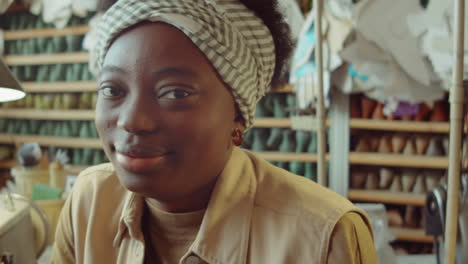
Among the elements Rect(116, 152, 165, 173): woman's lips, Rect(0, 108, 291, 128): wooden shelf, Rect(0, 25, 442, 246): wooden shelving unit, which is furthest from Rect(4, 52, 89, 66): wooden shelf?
Rect(116, 152, 165, 173): woman's lips

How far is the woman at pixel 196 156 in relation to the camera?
0.55 meters

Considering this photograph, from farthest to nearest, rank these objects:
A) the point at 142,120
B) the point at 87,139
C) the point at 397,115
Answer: the point at 87,139
the point at 397,115
the point at 142,120

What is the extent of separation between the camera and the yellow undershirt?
0.70 m

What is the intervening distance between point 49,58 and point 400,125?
242 cm

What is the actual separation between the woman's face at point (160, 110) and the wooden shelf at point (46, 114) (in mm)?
2291

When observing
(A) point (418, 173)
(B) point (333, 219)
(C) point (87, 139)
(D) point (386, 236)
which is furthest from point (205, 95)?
(C) point (87, 139)

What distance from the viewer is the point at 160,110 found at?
545 mm

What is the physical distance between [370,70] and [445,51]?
1.14 feet

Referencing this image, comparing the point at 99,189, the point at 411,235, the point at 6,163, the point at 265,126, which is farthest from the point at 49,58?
the point at 411,235

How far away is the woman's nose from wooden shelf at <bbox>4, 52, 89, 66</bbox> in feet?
7.75

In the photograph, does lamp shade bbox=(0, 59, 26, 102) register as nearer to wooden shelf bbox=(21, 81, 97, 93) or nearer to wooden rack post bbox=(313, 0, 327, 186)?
wooden rack post bbox=(313, 0, 327, 186)

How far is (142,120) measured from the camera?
53cm

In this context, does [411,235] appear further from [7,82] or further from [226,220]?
[7,82]

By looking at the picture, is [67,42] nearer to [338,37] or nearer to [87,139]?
[87,139]
